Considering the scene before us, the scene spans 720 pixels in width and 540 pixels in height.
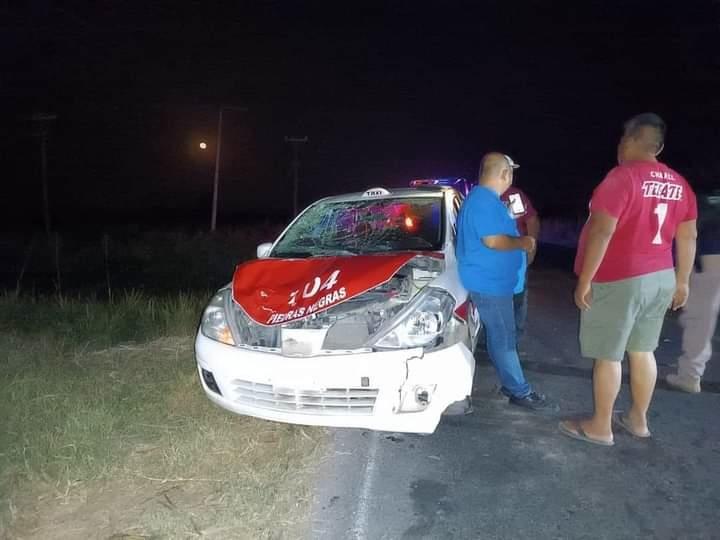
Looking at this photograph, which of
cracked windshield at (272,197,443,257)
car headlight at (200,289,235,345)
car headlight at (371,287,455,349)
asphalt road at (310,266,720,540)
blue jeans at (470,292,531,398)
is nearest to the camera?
asphalt road at (310,266,720,540)

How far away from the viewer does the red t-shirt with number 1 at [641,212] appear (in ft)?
10.7

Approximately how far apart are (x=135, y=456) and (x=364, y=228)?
8.25ft

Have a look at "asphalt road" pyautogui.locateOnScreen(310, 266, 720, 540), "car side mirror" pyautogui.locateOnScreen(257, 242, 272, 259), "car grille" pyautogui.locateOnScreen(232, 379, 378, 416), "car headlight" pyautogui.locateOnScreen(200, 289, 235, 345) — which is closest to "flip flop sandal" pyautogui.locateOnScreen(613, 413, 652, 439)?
"asphalt road" pyautogui.locateOnScreen(310, 266, 720, 540)

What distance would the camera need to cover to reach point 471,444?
145 inches

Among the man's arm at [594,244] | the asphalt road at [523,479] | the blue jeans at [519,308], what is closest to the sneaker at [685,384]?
the asphalt road at [523,479]

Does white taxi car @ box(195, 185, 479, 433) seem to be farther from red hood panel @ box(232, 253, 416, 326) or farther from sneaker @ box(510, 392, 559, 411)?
sneaker @ box(510, 392, 559, 411)

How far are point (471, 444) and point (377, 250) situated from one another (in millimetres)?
1610

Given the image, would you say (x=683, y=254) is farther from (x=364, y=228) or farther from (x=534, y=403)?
(x=364, y=228)

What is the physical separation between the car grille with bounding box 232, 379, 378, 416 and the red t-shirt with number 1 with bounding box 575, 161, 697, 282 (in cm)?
154

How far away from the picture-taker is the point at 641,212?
3293mm

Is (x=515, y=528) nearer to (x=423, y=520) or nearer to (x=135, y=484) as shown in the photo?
(x=423, y=520)

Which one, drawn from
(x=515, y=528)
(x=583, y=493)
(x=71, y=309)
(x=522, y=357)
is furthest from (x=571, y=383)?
(x=71, y=309)

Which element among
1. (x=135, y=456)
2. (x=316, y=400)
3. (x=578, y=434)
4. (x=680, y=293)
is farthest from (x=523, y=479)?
(x=135, y=456)

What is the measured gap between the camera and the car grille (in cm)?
327
